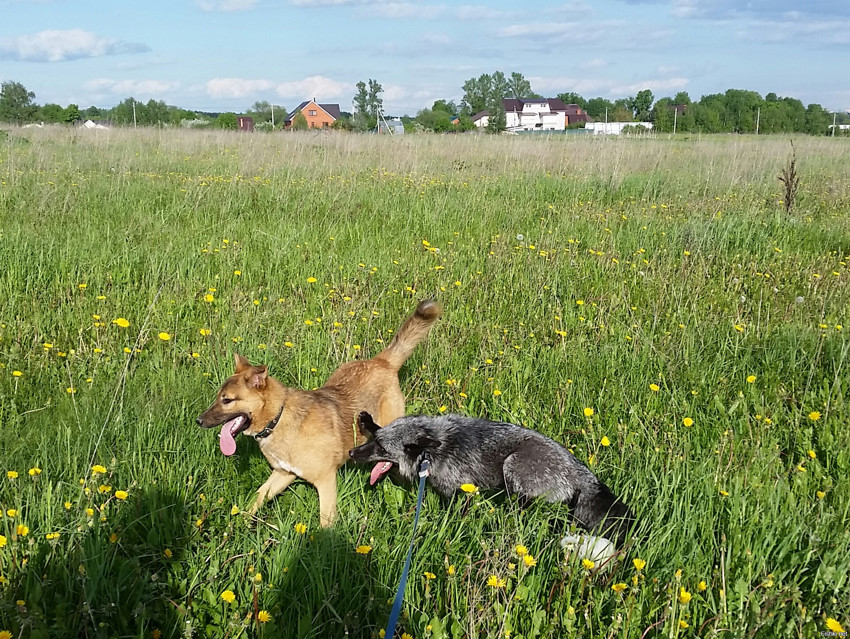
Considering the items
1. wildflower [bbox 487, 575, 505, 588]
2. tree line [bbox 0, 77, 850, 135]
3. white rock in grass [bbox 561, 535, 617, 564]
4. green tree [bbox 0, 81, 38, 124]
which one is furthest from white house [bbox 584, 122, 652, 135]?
green tree [bbox 0, 81, 38, 124]

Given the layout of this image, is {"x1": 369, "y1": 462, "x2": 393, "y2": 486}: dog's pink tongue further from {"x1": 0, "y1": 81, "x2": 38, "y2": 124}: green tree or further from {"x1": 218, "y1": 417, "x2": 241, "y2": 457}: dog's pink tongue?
{"x1": 0, "y1": 81, "x2": 38, "y2": 124}: green tree

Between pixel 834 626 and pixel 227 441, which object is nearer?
pixel 834 626

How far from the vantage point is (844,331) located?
456cm

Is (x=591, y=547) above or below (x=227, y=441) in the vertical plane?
below

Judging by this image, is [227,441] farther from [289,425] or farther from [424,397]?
[424,397]

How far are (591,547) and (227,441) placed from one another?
175 centimetres

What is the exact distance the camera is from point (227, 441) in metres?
2.97

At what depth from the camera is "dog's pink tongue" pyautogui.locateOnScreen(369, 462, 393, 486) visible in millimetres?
2963

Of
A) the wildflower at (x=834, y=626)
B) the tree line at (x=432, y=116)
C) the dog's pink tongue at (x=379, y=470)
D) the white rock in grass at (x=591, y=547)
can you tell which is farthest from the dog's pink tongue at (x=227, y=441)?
the tree line at (x=432, y=116)

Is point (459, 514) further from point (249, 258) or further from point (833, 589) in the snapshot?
point (249, 258)

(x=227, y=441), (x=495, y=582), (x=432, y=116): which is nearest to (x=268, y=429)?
(x=227, y=441)

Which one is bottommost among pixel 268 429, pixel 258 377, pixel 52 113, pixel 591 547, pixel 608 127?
pixel 591 547

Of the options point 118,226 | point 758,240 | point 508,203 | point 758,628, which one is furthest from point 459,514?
point 508,203

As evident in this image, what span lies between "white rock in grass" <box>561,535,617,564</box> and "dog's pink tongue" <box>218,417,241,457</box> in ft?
5.23
